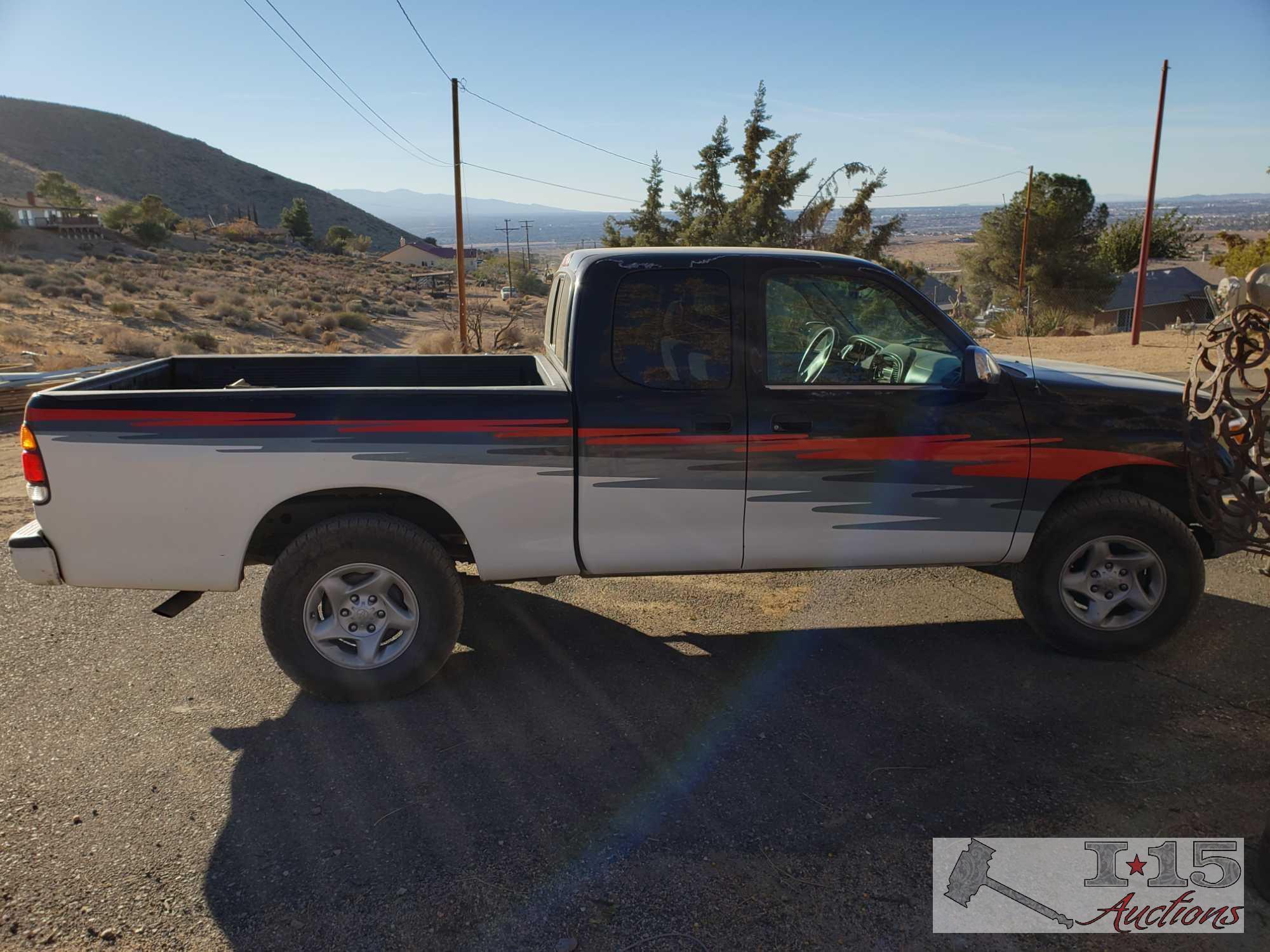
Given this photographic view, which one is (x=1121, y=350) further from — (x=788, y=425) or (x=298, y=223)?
(x=298, y=223)

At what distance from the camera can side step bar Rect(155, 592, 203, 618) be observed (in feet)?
14.2

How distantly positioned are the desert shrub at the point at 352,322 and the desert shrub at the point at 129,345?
1129cm

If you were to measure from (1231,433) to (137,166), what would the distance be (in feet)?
371

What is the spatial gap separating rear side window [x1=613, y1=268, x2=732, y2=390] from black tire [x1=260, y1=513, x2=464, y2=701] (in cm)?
127

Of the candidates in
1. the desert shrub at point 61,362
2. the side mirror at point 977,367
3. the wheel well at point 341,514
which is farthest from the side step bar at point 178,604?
the desert shrub at point 61,362

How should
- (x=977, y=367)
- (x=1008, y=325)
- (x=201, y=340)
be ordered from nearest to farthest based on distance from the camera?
(x=977, y=367) < (x=201, y=340) < (x=1008, y=325)

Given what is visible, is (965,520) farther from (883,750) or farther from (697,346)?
(697,346)

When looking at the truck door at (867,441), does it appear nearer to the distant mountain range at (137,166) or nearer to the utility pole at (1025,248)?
the utility pole at (1025,248)

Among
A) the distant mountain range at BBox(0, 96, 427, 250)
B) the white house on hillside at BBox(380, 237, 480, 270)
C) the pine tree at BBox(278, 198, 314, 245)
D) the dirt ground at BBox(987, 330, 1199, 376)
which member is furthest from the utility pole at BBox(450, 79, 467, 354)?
the distant mountain range at BBox(0, 96, 427, 250)

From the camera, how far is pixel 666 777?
3645 millimetres

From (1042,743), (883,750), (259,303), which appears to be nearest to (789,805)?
(883,750)

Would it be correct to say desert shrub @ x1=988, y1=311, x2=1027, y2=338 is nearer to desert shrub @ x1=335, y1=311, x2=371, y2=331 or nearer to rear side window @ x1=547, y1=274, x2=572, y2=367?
desert shrub @ x1=335, y1=311, x2=371, y2=331

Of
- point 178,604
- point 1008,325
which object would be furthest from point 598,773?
point 1008,325

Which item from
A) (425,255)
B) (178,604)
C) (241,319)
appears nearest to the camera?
(178,604)
